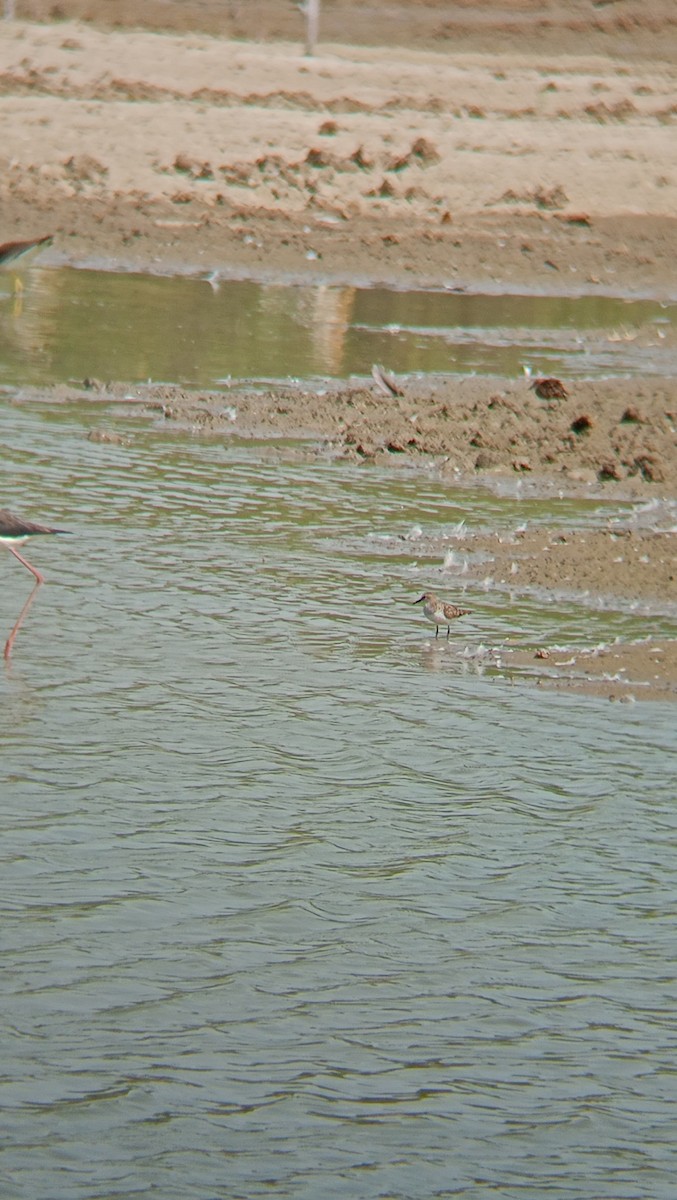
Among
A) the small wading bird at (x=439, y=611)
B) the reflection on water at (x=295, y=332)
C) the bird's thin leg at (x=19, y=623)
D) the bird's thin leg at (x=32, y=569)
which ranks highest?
the small wading bird at (x=439, y=611)

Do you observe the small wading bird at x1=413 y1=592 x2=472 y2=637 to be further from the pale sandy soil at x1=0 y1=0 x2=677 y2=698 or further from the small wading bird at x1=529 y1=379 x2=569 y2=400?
the small wading bird at x1=529 y1=379 x2=569 y2=400

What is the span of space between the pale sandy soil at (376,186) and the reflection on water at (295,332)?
0.71m

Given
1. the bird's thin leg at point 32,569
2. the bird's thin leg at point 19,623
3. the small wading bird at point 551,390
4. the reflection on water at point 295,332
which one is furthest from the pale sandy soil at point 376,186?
the bird's thin leg at point 19,623

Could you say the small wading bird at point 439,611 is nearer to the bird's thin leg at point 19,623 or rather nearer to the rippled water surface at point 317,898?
the rippled water surface at point 317,898

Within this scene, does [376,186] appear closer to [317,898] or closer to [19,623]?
[19,623]

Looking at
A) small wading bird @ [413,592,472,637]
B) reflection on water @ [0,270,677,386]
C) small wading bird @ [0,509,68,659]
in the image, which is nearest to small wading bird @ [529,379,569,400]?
reflection on water @ [0,270,677,386]

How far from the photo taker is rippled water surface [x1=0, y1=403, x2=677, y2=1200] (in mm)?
4637

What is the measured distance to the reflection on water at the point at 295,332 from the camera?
15344 mm

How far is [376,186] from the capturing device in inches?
910

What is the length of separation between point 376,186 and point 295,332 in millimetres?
6700

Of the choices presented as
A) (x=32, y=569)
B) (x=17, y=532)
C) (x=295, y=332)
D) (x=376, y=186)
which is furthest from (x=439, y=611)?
(x=376, y=186)

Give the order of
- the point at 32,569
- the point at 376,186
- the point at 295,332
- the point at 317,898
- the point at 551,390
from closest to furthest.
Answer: the point at 317,898 → the point at 32,569 → the point at 551,390 → the point at 295,332 → the point at 376,186

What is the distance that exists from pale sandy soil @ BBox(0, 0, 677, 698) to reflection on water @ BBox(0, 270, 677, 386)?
2.34 feet

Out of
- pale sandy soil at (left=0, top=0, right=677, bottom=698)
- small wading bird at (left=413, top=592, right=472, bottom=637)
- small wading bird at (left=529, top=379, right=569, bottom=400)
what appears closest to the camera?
small wading bird at (left=413, top=592, right=472, bottom=637)
